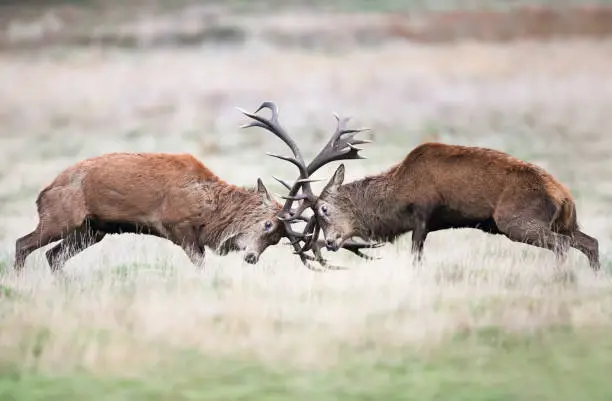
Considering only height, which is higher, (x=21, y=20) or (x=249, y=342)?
(x=21, y=20)

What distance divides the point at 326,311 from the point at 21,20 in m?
39.4

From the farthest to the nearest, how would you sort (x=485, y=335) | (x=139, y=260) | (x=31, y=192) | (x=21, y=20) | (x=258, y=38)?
(x=21, y=20), (x=258, y=38), (x=31, y=192), (x=139, y=260), (x=485, y=335)

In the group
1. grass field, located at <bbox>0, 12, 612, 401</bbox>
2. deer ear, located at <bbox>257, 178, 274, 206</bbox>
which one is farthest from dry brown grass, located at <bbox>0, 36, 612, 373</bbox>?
deer ear, located at <bbox>257, 178, 274, 206</bbox>

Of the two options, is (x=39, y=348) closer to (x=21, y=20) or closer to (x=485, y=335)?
(x=485, y=335)

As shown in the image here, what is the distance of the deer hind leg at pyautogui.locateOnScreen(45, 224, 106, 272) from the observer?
52.8ft

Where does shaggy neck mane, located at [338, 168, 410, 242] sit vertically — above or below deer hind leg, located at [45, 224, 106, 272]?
above

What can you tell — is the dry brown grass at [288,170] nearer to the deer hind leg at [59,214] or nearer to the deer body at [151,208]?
the deer body at [151,208]

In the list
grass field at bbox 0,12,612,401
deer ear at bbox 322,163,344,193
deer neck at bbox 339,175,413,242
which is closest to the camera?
grass field at bbox 0,12,612,401

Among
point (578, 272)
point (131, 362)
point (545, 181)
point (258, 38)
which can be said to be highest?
point (258, 38)

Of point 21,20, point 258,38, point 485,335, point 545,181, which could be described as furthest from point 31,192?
point 21,20

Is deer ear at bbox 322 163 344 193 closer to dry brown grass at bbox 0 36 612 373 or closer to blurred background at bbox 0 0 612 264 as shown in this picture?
dry brown grass at bbox 0 36 612 373

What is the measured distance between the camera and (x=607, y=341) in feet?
42.3

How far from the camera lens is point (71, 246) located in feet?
53.2

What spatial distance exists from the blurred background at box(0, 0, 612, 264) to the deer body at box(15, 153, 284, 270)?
2.92 m
